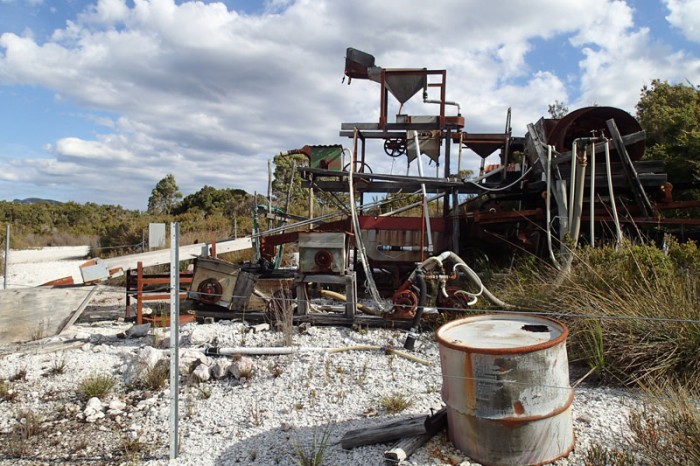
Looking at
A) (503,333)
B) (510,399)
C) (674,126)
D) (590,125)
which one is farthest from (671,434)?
(674,126)

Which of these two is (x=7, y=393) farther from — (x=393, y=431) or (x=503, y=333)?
(x=503, y=333)

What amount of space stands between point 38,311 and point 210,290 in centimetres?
274

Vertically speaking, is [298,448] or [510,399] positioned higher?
[510,399]

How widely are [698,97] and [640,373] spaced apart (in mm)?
10880

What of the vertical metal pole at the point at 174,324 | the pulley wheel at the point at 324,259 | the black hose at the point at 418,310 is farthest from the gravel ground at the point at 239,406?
the pulley wheel at the point at 324,259

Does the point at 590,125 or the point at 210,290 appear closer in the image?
the point at 210,290

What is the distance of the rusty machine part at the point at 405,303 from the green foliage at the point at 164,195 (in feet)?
99.4

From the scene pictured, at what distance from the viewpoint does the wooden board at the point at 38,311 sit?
7699 mm

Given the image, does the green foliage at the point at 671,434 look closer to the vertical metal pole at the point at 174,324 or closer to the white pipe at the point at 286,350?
the white pipe at the point at 286,350

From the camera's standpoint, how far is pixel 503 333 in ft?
12.7

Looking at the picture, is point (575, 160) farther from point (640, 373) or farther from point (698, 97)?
point (698, 97)

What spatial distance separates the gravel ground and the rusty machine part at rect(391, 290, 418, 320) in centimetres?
34

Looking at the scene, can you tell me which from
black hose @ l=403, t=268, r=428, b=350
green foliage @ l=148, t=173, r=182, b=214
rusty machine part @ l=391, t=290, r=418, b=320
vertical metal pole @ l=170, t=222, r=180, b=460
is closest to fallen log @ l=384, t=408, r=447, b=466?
vertical metal pole @ l=170, t=222, r=180, b=460

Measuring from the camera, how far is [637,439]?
11.5 ft
